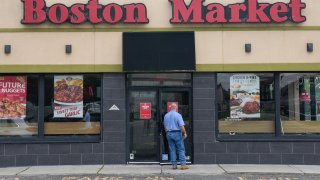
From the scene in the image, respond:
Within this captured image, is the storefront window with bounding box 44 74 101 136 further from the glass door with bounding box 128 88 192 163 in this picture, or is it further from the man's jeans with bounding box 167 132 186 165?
the man's jeans with bounding box 167 132 186 165

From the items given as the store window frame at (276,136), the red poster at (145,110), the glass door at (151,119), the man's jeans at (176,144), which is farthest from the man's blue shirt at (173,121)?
the store window frame at (276,136)

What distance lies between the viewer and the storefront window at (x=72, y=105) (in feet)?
41.1

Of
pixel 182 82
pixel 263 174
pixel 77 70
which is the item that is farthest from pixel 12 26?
pixel 263 174

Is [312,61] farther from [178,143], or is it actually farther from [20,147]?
[20,147]

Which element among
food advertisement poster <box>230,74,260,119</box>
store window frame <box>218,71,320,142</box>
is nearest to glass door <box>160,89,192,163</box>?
store window frame <box>218,71,320,142</box>

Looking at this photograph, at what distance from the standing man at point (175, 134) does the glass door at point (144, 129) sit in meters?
0.95

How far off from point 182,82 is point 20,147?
4.99m

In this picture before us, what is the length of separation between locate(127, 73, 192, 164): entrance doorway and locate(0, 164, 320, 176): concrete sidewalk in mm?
510

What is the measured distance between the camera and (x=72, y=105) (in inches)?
496

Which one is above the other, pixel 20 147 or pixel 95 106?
pixel 95 106

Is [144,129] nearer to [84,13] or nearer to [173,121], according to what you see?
[173,121]

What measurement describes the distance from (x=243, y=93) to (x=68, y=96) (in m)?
5.12

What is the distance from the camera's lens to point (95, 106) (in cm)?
1259

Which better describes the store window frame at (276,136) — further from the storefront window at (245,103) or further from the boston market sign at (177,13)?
the boston market sign at (177,13)
